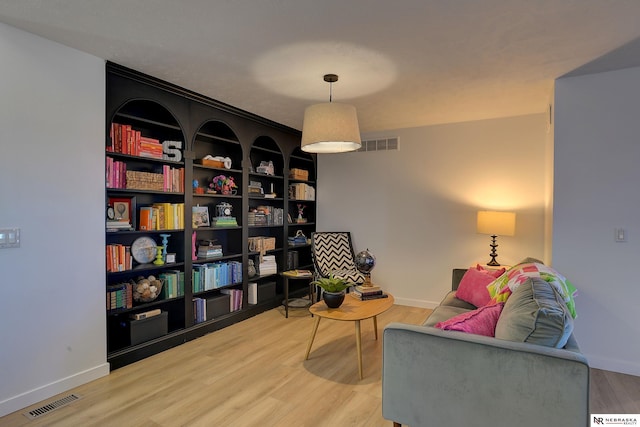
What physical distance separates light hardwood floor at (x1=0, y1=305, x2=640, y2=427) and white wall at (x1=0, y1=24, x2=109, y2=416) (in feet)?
0.86

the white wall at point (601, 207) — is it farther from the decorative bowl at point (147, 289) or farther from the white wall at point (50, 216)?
the white wall at point (50, 216)

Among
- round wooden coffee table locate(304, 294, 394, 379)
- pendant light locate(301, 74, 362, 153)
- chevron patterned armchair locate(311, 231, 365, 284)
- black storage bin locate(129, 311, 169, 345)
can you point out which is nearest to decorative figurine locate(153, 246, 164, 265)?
black storage bin locate(129, 311, 169, 345)

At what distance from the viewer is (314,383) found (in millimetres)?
2582

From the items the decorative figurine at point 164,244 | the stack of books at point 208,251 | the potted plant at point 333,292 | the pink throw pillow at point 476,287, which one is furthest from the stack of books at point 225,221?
the pink throw pillow at point 476,287

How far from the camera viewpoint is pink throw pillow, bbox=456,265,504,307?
2959 millimetres

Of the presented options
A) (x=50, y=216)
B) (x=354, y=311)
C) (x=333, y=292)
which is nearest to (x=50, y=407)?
(x=50, y=216)

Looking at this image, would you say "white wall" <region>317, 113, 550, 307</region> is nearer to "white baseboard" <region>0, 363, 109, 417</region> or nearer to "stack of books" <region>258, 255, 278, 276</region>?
"stack of books" <region>258, 255, 278, 276</region>

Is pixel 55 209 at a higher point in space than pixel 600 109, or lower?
lower

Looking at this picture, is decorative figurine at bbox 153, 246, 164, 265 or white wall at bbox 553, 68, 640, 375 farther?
decorative figurine at bbox 153, 246, 164, 265

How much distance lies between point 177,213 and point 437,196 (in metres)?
3.13

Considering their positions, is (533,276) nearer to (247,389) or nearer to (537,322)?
(537,322)

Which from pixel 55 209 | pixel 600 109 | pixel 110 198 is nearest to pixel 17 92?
pixel 55 209

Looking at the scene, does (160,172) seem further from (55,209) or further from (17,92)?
(17,92)

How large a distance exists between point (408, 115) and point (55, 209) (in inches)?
139
